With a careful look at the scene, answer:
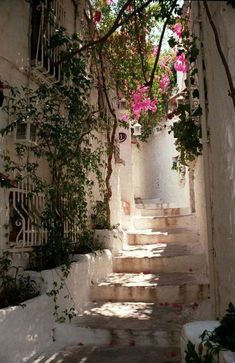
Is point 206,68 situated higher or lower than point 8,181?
higher

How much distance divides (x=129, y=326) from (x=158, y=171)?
10.5 meters

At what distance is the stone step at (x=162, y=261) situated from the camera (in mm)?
6078

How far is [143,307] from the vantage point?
4918 mm

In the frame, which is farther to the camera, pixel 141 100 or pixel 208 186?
pixel 141 100

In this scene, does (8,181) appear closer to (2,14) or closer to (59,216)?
(59,216)

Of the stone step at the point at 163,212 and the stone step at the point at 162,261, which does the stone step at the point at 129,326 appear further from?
the stone step at the point at 163,212

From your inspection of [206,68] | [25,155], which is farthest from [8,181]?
[206,68]

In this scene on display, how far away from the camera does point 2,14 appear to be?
425 cm

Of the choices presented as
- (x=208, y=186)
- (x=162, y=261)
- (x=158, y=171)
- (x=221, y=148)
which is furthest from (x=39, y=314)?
(x=158, y=171)

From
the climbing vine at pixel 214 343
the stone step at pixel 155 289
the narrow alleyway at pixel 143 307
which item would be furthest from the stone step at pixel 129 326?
the climbing vine at pixel 214 343

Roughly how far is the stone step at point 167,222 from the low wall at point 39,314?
3631 mm

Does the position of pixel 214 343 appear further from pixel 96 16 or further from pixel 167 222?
pixel 167 222

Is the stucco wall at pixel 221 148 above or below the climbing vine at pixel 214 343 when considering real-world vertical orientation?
above

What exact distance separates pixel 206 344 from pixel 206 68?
7.66ft
